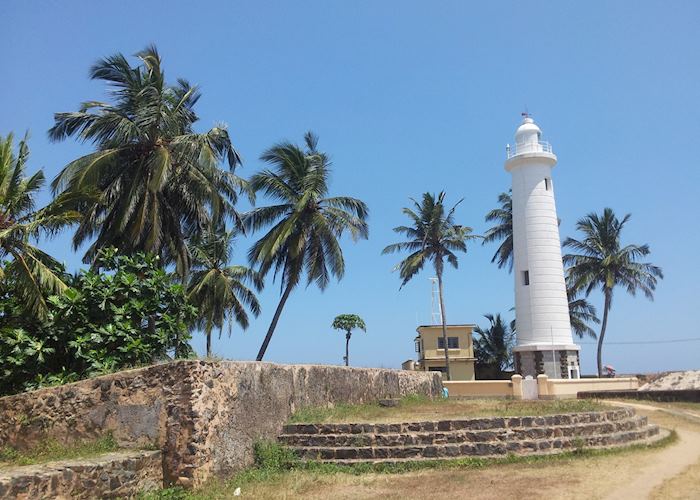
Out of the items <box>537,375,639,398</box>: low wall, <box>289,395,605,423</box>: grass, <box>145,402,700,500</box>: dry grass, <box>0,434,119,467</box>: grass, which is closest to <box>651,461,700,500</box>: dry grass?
<box>145,402,700,500</box>: dry grass

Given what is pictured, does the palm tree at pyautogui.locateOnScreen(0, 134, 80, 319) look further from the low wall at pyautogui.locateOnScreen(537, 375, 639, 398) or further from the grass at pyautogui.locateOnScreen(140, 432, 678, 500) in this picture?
the low wall at pyautogui.locateOnScreen(537, 375, 639, 398)

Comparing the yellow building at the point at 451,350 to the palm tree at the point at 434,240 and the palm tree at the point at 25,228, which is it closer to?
the palm tree at the point at 434,240

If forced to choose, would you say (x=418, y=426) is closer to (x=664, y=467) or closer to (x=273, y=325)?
(x=664, y=467)

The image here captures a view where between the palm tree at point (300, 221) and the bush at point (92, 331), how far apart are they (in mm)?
10534

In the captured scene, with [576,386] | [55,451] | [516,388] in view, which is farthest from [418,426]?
[576,386]

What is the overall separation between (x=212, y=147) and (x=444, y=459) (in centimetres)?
1251

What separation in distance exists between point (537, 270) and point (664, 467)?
22.8m

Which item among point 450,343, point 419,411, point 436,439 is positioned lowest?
point 436,439

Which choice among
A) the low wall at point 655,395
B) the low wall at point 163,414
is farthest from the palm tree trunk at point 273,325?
the low wall at point 655,395

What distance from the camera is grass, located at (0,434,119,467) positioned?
30.5 feet

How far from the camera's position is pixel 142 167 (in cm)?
1805

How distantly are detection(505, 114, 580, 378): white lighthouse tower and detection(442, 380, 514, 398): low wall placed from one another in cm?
616

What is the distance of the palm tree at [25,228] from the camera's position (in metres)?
12.3

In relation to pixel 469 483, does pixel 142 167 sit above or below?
above
